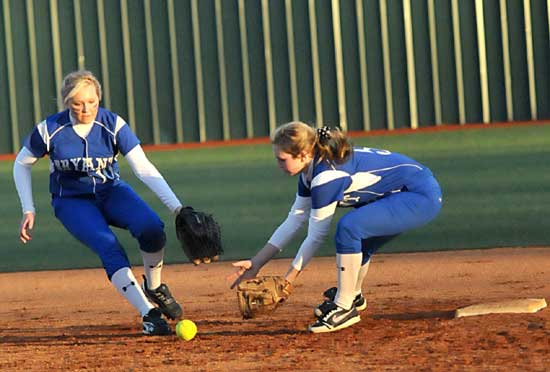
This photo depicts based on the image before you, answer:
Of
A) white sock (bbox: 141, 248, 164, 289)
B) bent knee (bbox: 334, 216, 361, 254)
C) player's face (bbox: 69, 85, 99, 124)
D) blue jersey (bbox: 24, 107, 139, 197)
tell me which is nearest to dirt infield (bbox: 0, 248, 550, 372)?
white sock (bbox: 141, 248, 164, 289)

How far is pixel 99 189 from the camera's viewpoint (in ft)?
20.2

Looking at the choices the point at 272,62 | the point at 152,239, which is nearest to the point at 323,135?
the point at 152,239

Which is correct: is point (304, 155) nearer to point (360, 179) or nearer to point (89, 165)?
point (360, 179)

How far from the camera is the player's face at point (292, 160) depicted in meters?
5.53

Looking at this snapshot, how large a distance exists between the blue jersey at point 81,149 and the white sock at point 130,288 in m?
0.51

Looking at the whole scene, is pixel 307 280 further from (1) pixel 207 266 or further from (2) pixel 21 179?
(2) pixel 21 179

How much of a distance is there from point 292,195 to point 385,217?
614 cm

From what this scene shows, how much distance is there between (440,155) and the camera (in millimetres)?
13312

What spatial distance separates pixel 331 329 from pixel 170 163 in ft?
28.0

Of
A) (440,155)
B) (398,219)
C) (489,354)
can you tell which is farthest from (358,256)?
(440,155)

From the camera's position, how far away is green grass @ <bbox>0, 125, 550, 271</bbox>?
9539 mm

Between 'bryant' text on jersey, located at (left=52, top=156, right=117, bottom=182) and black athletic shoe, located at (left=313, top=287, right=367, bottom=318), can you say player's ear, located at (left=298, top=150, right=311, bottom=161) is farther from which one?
'bryant' text on jersey, located at (left=52, top=156, right=117, bottom=182)

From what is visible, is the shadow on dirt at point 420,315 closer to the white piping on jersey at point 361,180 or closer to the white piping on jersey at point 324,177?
the white piping on jersey at point 361,180

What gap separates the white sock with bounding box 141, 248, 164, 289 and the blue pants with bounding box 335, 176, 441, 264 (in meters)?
1.04
